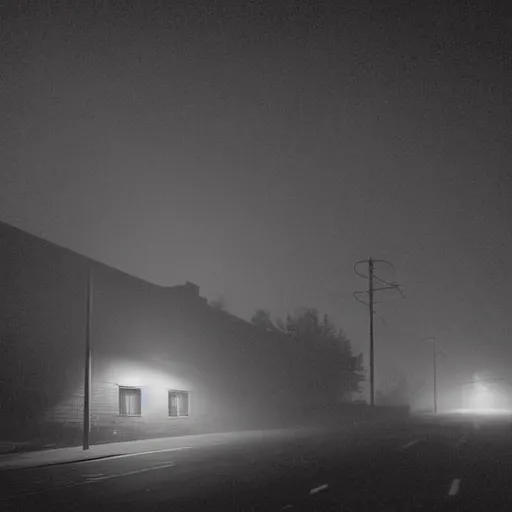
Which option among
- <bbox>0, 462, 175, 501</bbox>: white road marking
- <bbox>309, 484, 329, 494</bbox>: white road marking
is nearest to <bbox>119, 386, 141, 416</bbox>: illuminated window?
<bbox>0, 462, 175, 501</bbox>: white road marking

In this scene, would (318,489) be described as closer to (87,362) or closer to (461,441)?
(87,362)

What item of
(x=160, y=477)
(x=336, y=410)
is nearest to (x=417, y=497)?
(x=160, y=477)

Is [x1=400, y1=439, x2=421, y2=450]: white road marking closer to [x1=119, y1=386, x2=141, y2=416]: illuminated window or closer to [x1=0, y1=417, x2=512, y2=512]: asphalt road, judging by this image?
[x1=0, y1=417, x2=512, y2=512]: asphalt road

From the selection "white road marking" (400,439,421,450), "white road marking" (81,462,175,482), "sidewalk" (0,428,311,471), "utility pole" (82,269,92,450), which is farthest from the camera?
"white road marking" (400,439,421,450)

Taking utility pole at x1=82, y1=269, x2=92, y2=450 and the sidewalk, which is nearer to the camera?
the sidewalk

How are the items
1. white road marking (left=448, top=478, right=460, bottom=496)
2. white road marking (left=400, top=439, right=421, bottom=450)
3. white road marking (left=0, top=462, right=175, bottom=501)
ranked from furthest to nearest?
1. white road marking (left=400, top=439, right=421, bottom=450)
2. white road marking (left=448, top=478, right=460, bottom=496)
3. white road marking (left=0, top=462, right=175, bottom=501)

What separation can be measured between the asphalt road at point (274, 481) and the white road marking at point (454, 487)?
0.07 feet

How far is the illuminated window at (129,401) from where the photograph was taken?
36.8 metres

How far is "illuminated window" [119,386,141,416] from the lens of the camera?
121 ft

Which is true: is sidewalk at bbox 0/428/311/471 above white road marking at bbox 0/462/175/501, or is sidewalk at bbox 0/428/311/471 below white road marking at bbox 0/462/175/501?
below

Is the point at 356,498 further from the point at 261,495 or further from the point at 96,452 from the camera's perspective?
the point at 96,452

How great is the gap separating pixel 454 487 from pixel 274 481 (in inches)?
165

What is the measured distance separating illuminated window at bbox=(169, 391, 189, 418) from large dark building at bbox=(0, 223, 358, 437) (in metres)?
0.06

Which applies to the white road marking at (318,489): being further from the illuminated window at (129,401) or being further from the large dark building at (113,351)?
the illuminated window at (129,401)
